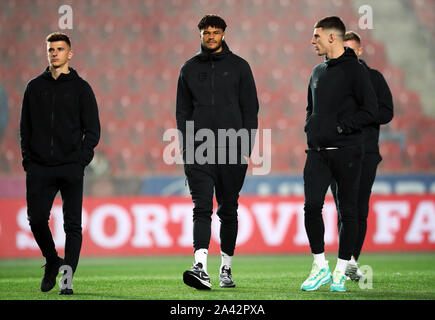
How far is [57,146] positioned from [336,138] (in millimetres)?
1854

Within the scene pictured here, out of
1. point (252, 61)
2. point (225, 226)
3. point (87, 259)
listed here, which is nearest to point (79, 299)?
point (225, 226)

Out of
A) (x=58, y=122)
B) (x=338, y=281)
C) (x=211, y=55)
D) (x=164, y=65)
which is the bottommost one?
(x=338, y=281)

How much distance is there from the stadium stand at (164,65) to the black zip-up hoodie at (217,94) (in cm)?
726

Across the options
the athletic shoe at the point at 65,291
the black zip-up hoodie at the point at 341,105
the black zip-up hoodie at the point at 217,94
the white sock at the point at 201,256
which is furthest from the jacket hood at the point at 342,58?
the athletic shoe at the point at 65,291

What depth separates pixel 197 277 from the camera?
4.89 metres

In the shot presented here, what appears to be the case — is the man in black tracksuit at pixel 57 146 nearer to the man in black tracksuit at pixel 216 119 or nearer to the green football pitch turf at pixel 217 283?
the green football pitch turf at pixel 217 283

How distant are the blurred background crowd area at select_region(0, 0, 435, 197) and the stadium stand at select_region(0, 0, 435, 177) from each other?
0.06 ft

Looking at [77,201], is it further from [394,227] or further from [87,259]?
[394,227]

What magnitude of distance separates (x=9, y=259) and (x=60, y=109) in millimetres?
5397

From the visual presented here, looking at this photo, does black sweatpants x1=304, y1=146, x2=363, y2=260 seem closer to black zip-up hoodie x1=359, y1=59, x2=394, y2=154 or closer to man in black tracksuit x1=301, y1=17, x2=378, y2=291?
man in black tracksuit x1=301, y1=17, x2=378, y2=291

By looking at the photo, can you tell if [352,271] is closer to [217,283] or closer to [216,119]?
[217,283]

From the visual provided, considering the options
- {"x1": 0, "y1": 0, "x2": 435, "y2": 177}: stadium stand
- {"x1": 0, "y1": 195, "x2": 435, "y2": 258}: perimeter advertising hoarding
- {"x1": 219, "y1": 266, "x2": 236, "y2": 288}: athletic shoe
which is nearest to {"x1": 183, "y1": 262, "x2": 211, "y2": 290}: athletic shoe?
{"x1": 219, "y1": 266, "x2": 236, "y2": 288}: athletic shoe

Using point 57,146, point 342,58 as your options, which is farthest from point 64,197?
point 342,58

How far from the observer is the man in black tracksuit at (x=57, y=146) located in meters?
5.07
